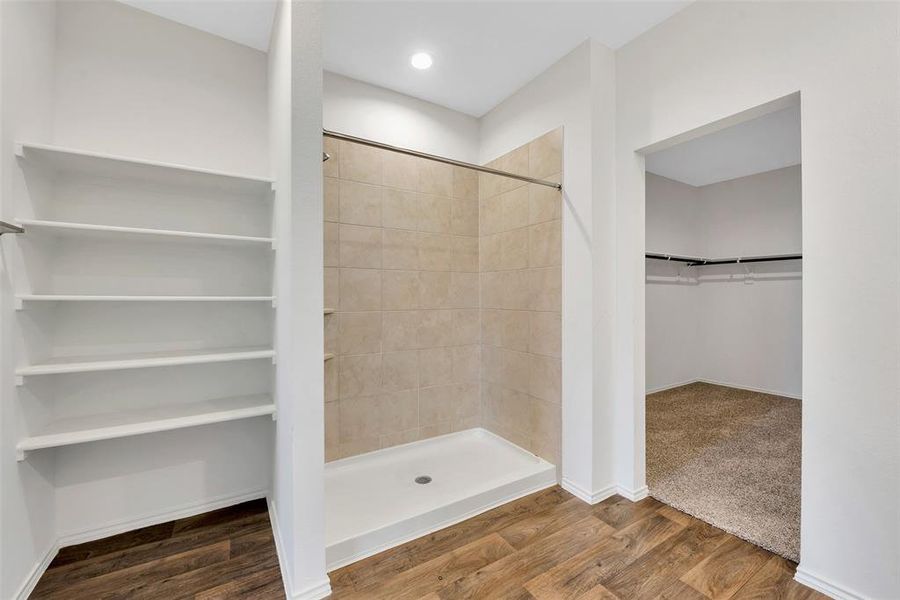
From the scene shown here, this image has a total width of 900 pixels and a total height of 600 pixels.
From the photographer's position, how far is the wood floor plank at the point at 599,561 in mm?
1540

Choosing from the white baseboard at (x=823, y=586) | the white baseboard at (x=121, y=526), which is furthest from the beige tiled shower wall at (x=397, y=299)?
the white baseboard at (x=823, y=586)

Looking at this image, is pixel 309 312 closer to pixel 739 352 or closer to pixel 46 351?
pixel 46 351

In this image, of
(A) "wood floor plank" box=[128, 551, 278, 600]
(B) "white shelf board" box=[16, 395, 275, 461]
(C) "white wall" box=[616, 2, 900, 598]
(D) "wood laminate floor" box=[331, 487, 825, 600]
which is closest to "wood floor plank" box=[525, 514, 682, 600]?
(D) "wood laminate floor" box=[331, 487, 825, 600]

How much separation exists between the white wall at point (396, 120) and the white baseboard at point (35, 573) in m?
2.61

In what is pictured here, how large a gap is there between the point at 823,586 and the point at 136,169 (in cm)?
339

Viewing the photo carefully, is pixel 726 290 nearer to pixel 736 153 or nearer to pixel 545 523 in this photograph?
pixel 736 153

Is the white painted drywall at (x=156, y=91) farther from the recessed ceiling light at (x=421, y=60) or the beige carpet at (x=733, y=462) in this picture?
the beige carpet at (x=733, y=462)

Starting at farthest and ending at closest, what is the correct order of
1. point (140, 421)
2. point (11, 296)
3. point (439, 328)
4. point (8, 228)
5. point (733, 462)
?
point (439, 328) < point (733, 462) < point (140, 421) < point (11, 296) < point (8, 228)

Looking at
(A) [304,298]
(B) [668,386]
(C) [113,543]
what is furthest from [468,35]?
(B) [668,386]

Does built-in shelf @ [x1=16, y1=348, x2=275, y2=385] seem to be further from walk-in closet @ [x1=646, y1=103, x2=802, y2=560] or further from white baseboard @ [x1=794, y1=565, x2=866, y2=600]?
walk-in closet @ [x1=646, y1=103, x2=802, y2=560]

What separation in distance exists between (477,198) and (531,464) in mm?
1997

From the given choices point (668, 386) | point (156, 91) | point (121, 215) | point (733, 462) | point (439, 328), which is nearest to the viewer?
point (121, 215)

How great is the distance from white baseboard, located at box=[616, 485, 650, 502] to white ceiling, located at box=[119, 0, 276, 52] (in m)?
3.20

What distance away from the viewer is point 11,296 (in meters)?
1.45
